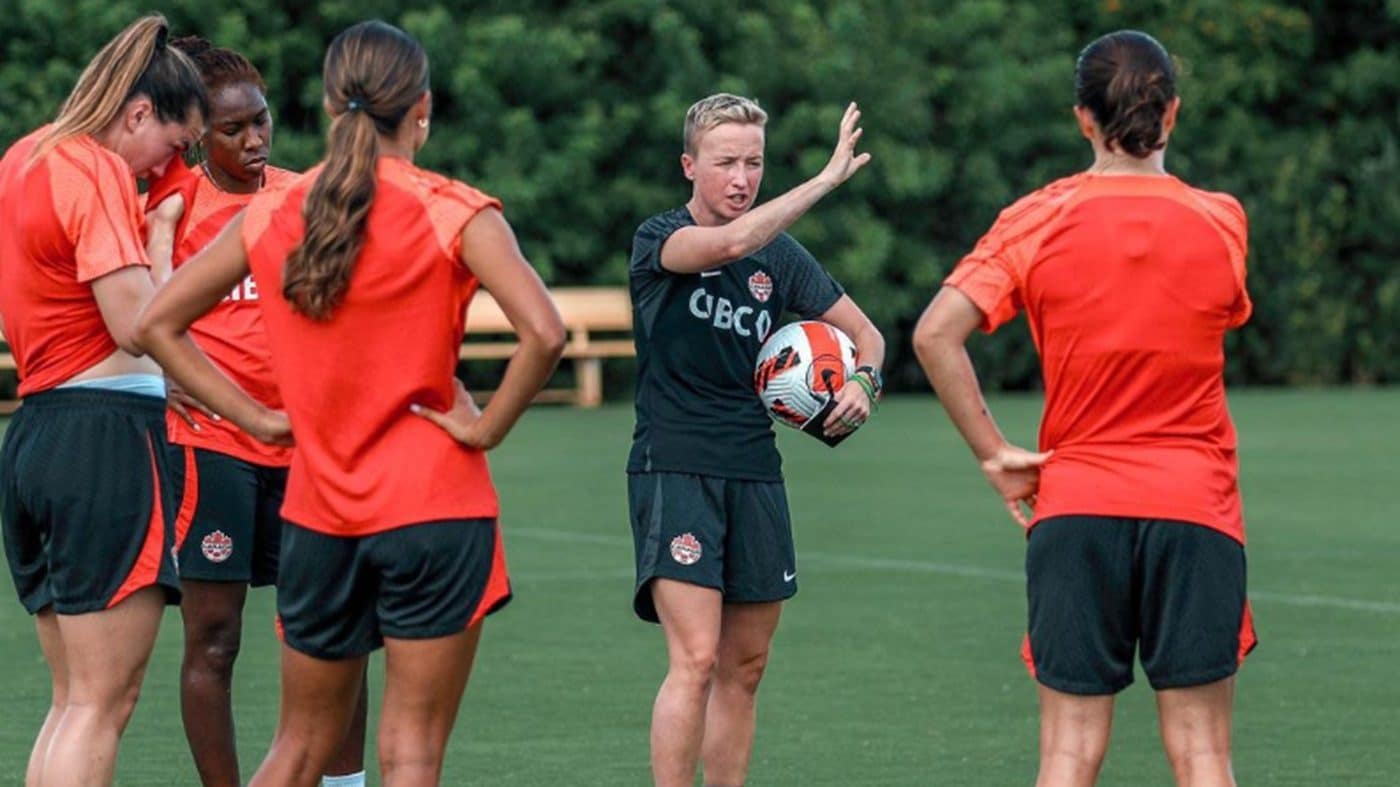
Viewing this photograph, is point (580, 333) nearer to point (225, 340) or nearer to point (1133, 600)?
point (225, 340)

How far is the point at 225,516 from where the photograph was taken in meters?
6.74

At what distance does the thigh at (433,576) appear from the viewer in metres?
5.07

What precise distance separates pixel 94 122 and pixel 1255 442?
17.7 m

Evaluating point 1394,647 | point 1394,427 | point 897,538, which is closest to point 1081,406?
point 1394,647

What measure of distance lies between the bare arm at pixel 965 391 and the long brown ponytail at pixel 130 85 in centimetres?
186

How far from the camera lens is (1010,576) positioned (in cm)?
1280

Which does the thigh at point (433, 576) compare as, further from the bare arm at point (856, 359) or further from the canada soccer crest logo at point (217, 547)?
the bare arm at point (856, 359)

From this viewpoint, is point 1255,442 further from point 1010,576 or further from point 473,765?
point 473,765

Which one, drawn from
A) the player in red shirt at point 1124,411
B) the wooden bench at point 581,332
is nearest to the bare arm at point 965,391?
the player in red shirt at point 1124,411

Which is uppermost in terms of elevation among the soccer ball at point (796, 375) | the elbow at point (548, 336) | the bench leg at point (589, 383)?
the elbow at point (548, 336)

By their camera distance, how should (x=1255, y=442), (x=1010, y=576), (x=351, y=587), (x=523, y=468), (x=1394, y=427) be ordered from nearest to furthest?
(x=351, y=587) → (x=1010, y=576) → (x=523, y=468) → (x=1255, y=442) → (x=1394, y=427)

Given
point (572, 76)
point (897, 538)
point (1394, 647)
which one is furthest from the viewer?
point (572, 76)

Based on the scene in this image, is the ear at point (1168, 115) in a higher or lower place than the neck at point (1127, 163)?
higher

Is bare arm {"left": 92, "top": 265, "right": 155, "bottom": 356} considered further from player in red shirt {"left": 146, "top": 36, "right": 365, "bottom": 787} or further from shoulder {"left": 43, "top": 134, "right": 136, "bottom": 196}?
player in red shirt {"left": 146, "top": 36, "right": 365, "bottom": 787}
